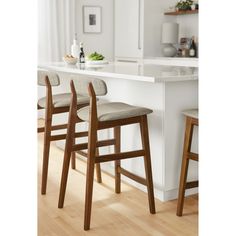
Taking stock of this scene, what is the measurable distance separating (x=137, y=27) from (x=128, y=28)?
25 centimetres

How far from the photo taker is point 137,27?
6.18 meters

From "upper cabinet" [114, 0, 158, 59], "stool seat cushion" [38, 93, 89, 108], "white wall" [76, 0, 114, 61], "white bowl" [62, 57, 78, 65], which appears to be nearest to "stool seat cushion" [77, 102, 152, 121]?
"stool seat cushion" [38, 93, 89, 108]

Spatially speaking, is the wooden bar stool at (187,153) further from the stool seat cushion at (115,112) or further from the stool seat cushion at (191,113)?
the stool seat cushion at (115,112)

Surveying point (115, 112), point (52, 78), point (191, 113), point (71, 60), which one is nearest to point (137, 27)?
point (71, 60)

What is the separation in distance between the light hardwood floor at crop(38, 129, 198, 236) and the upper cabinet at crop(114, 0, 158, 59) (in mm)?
3301

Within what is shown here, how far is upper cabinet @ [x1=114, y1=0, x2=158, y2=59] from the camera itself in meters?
6.07

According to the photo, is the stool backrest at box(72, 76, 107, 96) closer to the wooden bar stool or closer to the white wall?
the wooden bar stool
